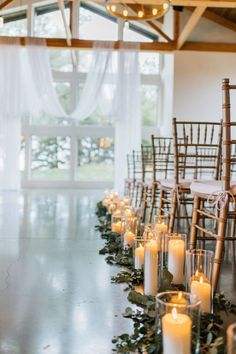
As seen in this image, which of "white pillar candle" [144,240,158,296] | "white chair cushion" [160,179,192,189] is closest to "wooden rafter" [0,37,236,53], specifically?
"white chair cushion" [160,179,192,189]

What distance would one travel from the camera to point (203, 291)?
1576 millimetres

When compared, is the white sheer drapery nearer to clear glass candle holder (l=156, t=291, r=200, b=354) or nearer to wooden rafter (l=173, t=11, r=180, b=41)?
wooden rafter (l=173, t=11, r=180, b=41)

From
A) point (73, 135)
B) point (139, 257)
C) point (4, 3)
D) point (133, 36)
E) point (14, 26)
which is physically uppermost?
point (4, 3)

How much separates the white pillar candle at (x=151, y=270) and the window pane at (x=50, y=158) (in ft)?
26.0

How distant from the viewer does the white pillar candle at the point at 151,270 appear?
1.88m

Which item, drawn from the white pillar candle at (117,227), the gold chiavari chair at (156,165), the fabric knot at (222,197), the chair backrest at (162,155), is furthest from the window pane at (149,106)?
the fabric knot at (222,197)

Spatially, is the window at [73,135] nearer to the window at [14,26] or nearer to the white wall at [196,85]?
the window at [14,26]

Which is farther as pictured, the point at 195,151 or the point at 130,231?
the point at 195,151

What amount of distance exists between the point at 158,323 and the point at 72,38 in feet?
26.5

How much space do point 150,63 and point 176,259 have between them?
8173mm

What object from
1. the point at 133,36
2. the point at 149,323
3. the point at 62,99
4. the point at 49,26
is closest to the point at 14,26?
the point at 49,26

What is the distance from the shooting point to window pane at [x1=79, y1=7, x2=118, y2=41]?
28.6 feet

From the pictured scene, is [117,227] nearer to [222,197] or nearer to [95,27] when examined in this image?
[222,197]

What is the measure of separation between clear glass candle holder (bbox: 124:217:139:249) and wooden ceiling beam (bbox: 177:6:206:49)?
452cm
